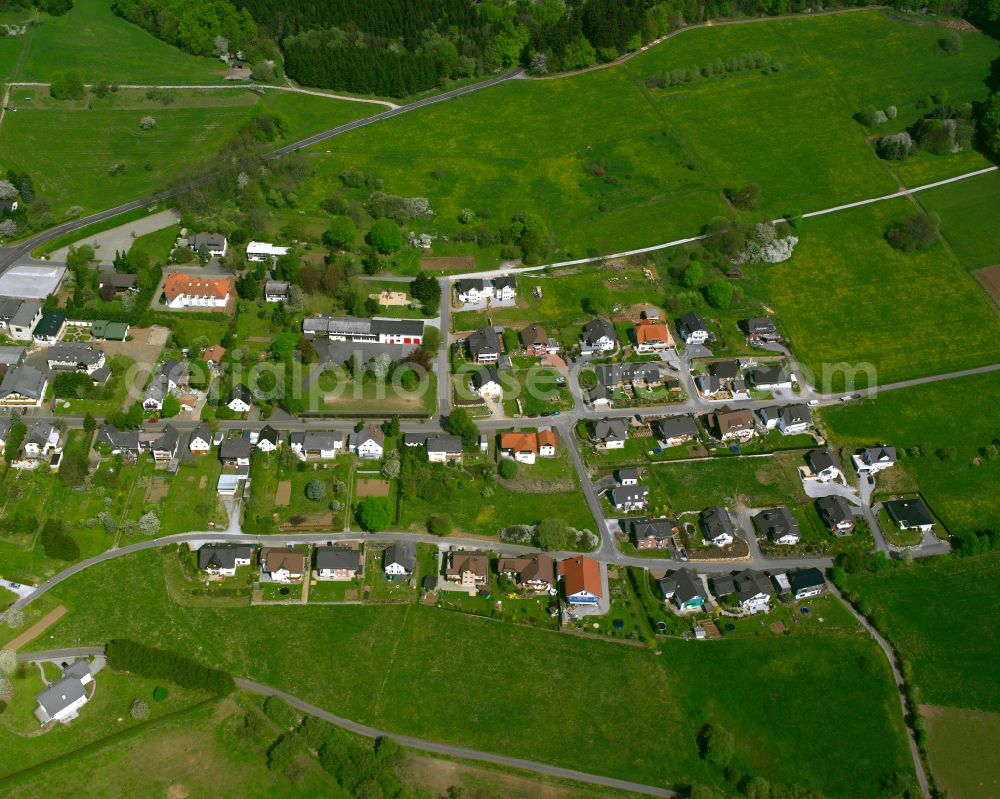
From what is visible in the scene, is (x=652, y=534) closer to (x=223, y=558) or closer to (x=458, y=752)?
(x=458, y=752)

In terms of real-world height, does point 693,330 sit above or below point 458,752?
above

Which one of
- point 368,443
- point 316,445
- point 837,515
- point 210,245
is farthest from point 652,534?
point 210,245

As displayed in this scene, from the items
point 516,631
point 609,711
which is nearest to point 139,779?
point 516,631

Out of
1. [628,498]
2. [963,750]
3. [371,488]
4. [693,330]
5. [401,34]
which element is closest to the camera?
[963,750]

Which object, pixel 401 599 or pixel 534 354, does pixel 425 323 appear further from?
pixel 401 599

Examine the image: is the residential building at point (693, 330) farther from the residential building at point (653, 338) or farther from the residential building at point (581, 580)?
the residential building at point (581, 580)

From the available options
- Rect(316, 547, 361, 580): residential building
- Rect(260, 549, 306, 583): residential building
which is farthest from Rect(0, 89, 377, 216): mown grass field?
Rect(316, 547, 361, 580): residential building

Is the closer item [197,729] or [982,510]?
[197,729]

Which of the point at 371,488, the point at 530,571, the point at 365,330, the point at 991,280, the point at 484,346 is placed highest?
the point at 365,330
